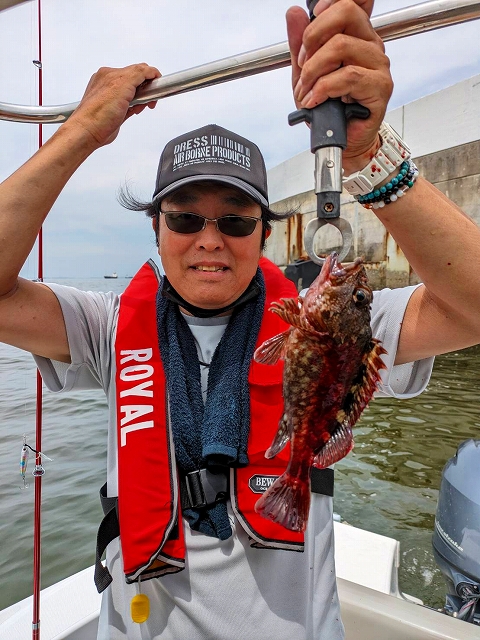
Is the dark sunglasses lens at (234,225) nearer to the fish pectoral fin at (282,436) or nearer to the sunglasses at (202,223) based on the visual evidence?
the sunglasses at (202,223)

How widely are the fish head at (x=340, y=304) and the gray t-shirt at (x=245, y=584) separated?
0.49 m

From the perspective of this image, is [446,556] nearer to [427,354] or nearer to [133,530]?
[427,354]

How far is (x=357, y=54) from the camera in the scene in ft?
4.13

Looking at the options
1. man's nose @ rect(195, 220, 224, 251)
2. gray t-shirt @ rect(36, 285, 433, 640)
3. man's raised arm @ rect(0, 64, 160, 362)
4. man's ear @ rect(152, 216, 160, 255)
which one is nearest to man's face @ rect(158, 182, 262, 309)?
man's nose @ rect(195, 220, 224, 251)

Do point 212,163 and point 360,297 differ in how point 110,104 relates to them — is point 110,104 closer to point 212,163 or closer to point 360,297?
point 212,163

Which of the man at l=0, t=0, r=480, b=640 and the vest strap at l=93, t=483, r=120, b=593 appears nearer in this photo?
the man at l=0, t=0, r=480, b=640

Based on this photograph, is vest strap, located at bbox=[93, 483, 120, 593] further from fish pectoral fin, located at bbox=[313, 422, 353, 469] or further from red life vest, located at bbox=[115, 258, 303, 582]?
fish pectoral fin, located at bbox=[313, 422, 353, 469]

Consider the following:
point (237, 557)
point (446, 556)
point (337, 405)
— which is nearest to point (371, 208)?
point (337, 405)

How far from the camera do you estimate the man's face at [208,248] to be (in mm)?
2002

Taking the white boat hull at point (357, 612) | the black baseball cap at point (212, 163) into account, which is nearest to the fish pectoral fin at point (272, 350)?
the black baseball cap at point (212, 163)

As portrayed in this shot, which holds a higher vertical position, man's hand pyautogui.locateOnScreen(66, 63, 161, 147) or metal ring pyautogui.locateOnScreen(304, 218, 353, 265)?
man's hand pyautogui.locateOnScreen(66, 63, 161, 147)

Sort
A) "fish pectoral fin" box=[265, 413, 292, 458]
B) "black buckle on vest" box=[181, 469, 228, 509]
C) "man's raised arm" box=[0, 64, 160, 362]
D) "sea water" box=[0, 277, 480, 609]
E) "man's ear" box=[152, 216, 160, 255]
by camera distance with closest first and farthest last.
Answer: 1. "fish pectoral fin" box=[265, 413, 292, 458]
2. "man's raised arm" box=[0, 64, 160, 362]
3. "black buckle on vest" box=[181, 469, 228, 509]
4. "man's ear" box=[152, 216, 160, 255]
5. "sea water" box=[0, 277, 480, 609]

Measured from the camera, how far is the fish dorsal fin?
56.9 inches

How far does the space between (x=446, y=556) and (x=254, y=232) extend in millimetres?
2604
